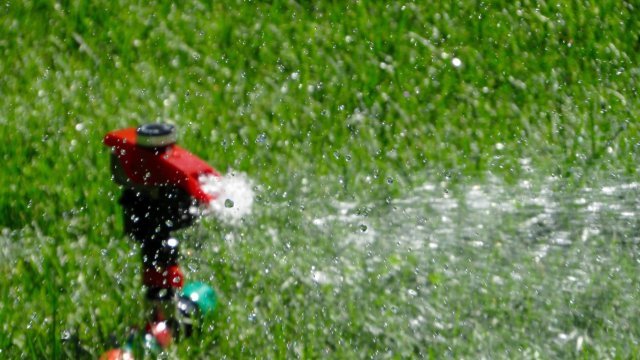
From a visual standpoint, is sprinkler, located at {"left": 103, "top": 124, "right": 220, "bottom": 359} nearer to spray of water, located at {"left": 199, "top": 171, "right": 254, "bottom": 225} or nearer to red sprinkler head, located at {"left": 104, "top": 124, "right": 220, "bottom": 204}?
red sprinkler head, located at {"left": 104, "top": 124, "right": 220, "bottom": 204}

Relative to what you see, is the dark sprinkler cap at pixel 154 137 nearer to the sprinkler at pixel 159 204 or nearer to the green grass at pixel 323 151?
the sprinkler at pixel 159 204

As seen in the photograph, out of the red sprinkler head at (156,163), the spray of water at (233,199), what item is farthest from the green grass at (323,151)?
the red sprinkler head at (156,163)

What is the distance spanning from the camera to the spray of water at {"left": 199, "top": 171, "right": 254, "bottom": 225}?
3.46 meters

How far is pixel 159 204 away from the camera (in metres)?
2.79

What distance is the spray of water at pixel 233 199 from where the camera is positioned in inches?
136

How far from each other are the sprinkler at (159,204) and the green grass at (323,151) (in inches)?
4.4

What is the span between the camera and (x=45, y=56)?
15.0ft

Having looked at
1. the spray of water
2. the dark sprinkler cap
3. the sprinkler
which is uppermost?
the dark sprinkler cap

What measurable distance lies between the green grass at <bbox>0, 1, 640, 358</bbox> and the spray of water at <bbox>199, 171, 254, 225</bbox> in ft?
0.15

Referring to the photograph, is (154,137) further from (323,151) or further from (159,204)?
(323,151)

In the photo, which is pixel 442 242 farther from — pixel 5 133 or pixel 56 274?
pixel 5 133

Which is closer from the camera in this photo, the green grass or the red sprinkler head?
the red sprinkler head

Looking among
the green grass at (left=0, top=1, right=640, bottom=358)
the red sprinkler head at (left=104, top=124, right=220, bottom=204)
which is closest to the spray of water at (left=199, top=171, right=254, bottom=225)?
the green grass at (left=0, top=1, right=640, bottom=358)

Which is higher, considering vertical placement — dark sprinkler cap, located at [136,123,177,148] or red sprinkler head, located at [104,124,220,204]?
dark sprinkler cap, located at [136,123,177,148]
